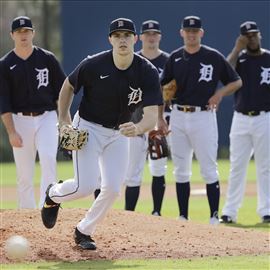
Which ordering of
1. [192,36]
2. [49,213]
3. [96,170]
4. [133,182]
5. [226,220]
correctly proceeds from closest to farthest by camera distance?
[96,170]
[49,213]
[192,36]
[133,182]
[226,220]

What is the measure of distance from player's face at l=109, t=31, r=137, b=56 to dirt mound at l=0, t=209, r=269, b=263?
5.35 feet

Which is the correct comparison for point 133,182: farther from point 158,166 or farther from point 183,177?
point 183,177

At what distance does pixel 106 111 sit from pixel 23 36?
2422 mm

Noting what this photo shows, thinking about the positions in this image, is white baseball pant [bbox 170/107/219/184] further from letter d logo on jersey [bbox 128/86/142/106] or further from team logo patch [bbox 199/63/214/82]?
letter d logo on jersey [bbox 128/86/142/106]

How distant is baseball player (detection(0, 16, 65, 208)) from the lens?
9352 mm

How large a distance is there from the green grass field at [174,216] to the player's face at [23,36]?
3029 mm

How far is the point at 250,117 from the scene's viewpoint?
10523 millimetres

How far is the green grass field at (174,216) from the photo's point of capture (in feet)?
22.0

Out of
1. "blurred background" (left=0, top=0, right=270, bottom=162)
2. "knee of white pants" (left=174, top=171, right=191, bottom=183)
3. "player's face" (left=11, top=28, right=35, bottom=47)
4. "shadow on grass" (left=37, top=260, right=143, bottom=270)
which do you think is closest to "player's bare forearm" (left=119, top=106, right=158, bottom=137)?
"shadow on grass" (left=37, top=260, right=143, bottom=270)

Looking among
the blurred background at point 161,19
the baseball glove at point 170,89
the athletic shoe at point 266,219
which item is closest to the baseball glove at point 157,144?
the baseball glove at point 170,89

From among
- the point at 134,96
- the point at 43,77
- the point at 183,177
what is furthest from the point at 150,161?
the point at 134,96

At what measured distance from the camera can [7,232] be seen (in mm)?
7707

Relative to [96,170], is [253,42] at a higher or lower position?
higher

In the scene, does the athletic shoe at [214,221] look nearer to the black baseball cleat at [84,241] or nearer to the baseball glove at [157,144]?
the baseball glove at [157,144]
